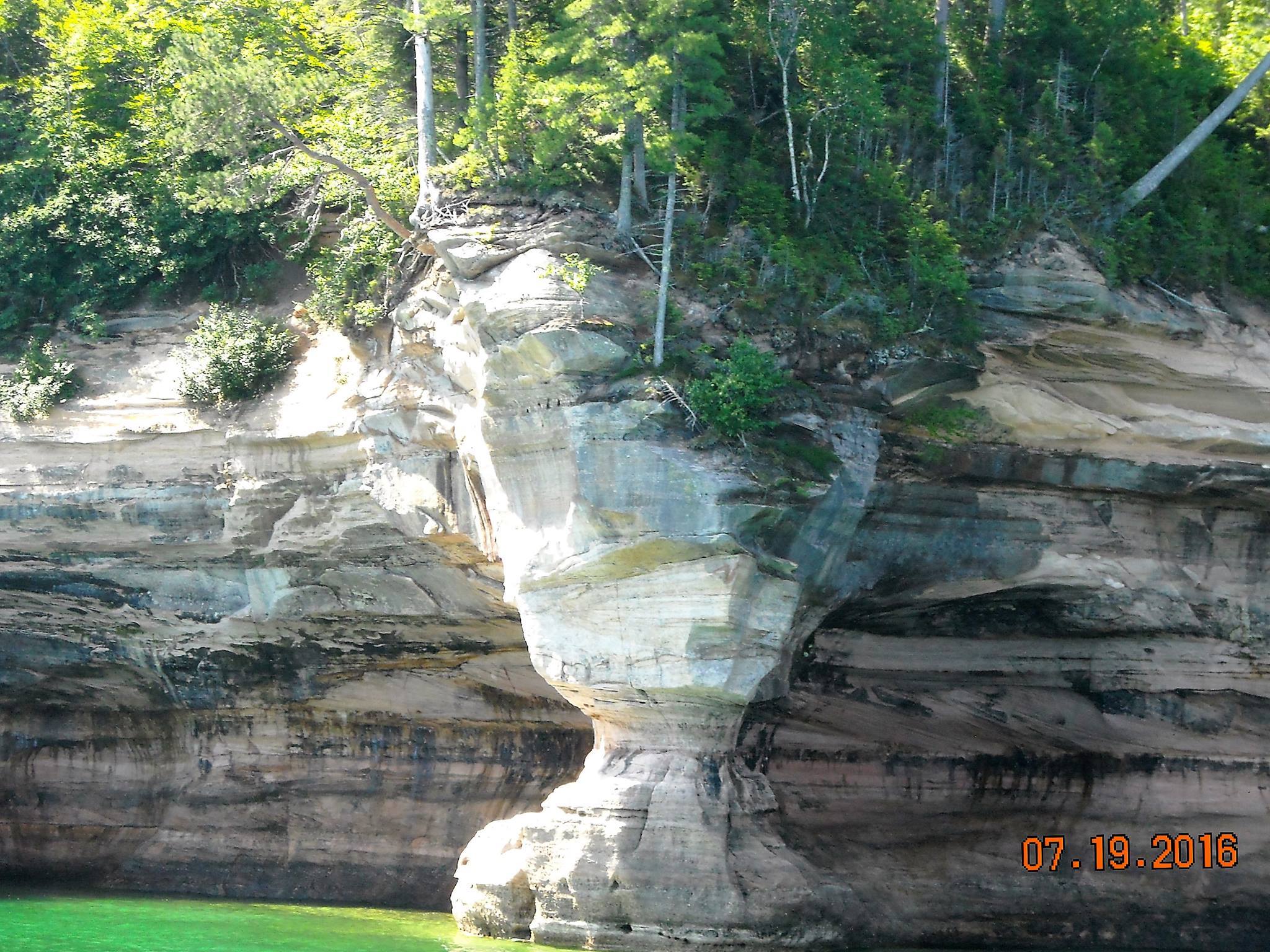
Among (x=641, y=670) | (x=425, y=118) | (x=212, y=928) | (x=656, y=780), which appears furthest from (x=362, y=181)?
(x=212, y=928)

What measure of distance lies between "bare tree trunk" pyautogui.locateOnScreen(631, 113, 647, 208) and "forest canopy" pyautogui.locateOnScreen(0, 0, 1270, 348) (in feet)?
0.16

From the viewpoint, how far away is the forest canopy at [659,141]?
19.0m

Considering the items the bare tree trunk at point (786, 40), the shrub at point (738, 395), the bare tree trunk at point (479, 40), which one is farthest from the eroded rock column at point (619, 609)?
the bare tree trunk at point (786, 40)

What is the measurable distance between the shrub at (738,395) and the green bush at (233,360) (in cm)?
682

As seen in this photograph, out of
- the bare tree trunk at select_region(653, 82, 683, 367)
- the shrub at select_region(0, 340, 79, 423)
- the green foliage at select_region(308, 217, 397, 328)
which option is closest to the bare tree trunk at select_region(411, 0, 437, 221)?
the green foliage at select_region(308, 217, 397, 328)

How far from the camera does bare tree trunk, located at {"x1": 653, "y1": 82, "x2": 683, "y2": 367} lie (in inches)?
709

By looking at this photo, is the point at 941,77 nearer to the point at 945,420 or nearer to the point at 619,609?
the point at 945,420

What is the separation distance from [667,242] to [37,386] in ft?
32.1

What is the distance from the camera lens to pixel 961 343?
1900 centimetres

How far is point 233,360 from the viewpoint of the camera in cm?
2109

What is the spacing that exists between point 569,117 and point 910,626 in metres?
8.45

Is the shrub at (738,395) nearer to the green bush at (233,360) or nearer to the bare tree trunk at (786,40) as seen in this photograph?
the bare tree trunk at (786,40)

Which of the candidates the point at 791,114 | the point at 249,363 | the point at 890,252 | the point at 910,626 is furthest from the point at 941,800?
the point at 249,363
